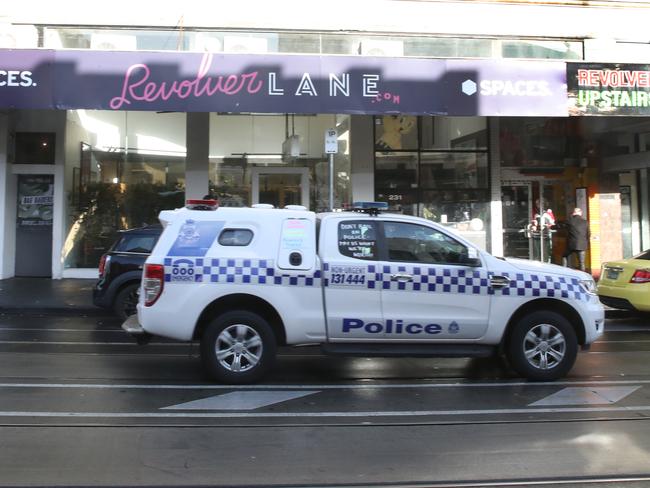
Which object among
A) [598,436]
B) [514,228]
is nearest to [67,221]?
[514,228]

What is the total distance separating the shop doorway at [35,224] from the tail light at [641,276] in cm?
1360

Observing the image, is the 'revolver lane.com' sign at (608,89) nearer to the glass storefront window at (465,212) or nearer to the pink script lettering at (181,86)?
the glass storefront window at (465,212)

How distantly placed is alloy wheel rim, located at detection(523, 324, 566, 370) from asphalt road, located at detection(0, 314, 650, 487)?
0.26 metres

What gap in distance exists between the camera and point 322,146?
53.6 ft

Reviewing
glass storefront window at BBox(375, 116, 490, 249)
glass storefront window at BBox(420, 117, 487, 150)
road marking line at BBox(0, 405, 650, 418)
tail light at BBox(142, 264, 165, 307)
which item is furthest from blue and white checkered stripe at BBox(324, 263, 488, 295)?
glass storefront window at BBox(420, 117, 487, 150)

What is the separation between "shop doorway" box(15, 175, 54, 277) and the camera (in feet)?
52.4

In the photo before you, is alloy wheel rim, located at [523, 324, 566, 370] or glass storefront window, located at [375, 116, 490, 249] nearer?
alloy wheel rim, located at [523, 324, 566, 370]

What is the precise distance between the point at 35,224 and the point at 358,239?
40.2 ft

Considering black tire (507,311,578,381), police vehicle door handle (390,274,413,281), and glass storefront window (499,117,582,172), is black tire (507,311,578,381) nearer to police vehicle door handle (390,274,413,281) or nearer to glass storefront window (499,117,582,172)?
police vehicle door handle (390,274,413,281)

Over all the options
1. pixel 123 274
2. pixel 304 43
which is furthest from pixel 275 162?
pixel 123 274

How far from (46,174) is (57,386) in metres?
11.0

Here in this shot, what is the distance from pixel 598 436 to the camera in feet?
16.1

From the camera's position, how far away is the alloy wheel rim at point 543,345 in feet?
21.7

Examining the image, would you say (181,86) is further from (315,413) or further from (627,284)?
(627,284)
